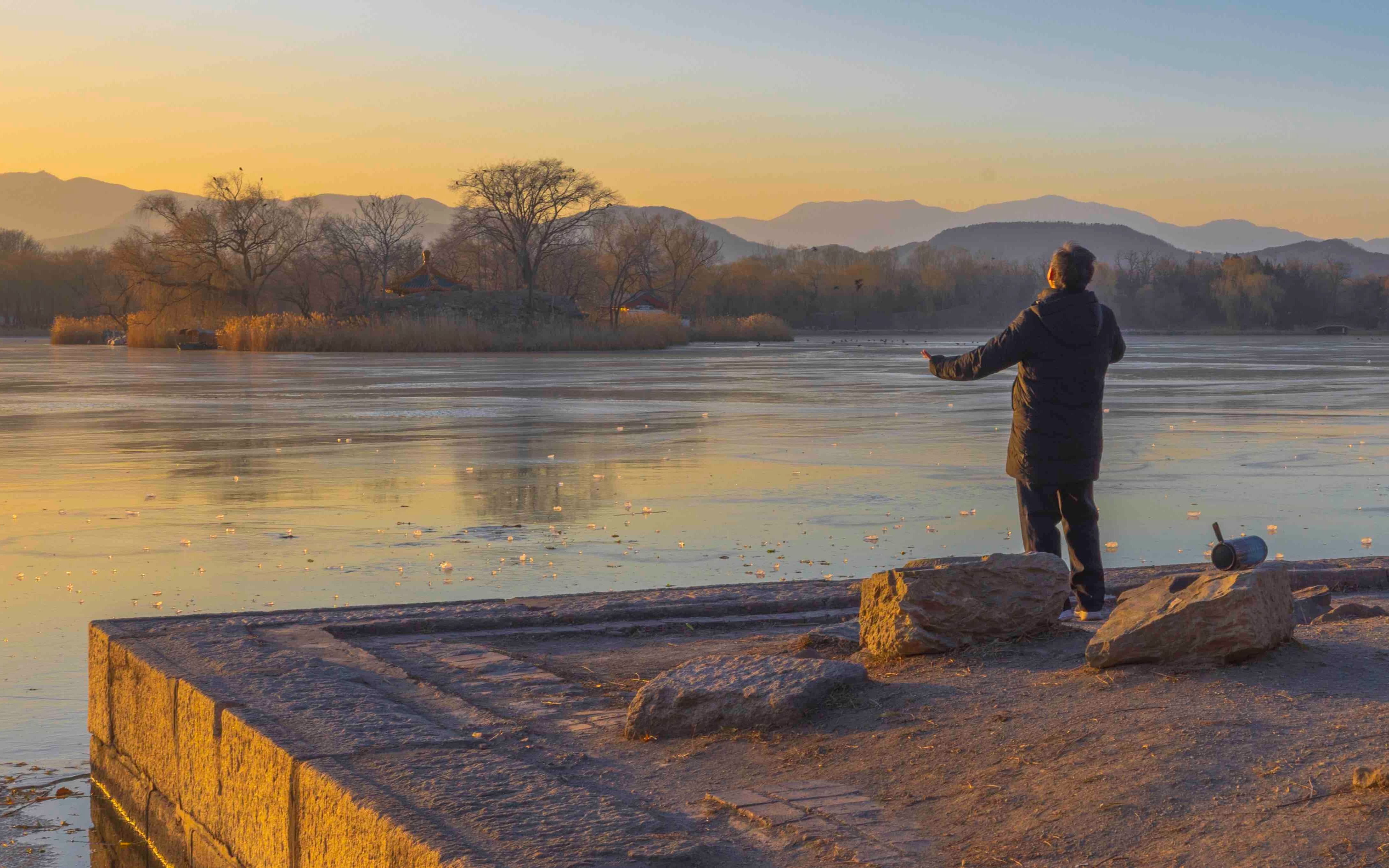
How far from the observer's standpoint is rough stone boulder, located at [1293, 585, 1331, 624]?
6.48 meters

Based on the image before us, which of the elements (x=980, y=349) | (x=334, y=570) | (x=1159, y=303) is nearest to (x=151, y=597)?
(x=334, y=570)

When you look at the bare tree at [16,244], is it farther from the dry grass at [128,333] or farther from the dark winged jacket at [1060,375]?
the dark winged jacket at [1060,375]

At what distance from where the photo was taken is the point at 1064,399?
7086 mm

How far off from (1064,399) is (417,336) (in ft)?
201

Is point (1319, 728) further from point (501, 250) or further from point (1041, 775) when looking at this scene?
point (501, 250)

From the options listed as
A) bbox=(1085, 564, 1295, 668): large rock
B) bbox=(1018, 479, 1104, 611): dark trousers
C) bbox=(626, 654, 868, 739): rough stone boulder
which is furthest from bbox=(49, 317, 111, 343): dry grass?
bbox=(1085, 564, 1295, 668): large rock

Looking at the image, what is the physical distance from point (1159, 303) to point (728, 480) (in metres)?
136

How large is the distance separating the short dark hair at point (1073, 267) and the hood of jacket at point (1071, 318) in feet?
0.16

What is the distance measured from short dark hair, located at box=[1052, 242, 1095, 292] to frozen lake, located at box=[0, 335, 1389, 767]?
2.51m

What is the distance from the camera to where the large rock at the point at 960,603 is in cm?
577

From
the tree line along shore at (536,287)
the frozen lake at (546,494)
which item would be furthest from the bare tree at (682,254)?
the frozen lake at (546,494)

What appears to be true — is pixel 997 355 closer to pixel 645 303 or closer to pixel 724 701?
pixel 724 701

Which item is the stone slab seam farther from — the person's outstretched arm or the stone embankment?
the person's outstretched arm

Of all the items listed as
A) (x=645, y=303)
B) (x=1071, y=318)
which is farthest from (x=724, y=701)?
(x=645, y=303)
